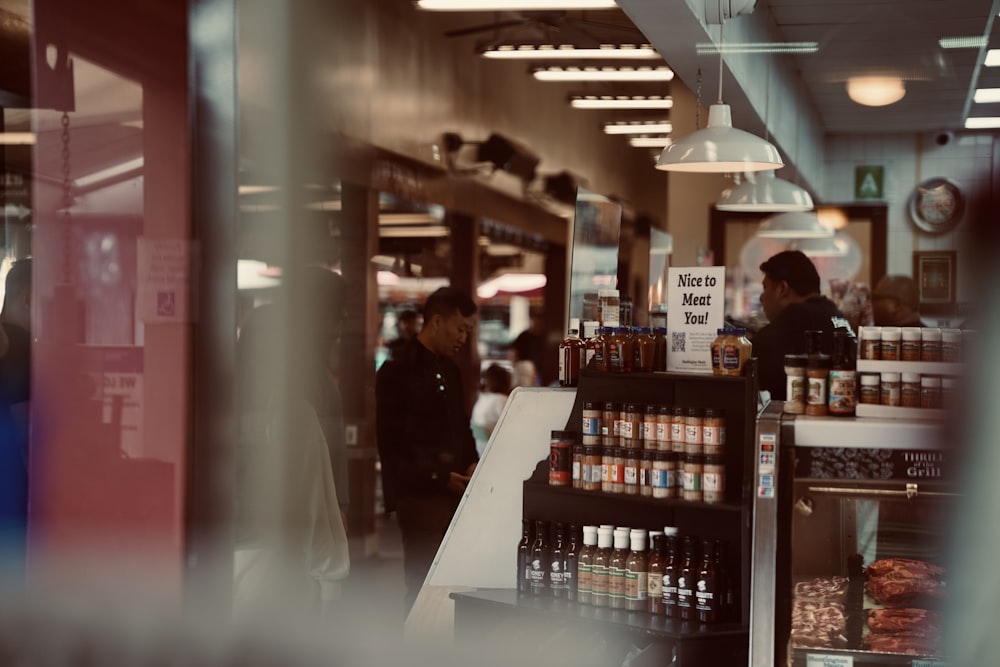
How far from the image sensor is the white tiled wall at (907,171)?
4.81 meters

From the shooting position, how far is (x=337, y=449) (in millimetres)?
5340

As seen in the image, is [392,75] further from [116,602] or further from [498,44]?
[116,602]

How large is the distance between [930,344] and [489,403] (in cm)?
270

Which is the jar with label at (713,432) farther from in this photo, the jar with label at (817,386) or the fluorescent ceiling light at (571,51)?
the fluorescent ceiling light at (571,51)

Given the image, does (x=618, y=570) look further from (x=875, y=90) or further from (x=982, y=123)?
(x=875, y=90)

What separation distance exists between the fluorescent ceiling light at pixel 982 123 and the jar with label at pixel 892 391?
2.48 metres

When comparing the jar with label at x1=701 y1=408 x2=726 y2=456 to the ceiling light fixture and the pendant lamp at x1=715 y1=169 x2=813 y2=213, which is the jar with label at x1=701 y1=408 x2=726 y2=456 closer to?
the pendant lamp at x1=715 y1=169 x2=813 y2=213

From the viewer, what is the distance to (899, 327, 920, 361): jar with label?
2.82m

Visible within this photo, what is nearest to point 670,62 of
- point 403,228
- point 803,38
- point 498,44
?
point 803,38

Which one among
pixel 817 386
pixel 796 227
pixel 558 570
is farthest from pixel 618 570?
pixel 796 227

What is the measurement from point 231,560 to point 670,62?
9.22 ft

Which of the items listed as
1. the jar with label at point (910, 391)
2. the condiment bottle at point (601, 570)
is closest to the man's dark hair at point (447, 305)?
the condiment bottle at point (601, 570)

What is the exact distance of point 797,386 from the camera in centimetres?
290

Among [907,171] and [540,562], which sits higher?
[907,171]
